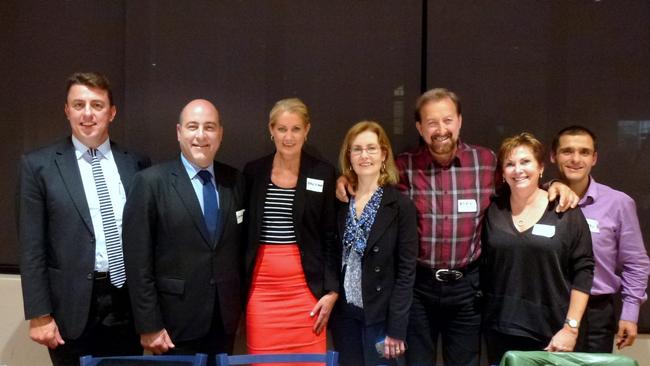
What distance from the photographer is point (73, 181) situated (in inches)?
92.0

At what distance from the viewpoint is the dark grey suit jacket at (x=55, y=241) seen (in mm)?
2277

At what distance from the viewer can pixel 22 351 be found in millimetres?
3268

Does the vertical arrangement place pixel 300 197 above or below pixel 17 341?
above

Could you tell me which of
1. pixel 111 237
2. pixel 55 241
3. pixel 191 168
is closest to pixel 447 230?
pixel 191 168

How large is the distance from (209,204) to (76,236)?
1.92 feet

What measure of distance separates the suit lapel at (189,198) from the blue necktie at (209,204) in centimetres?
3

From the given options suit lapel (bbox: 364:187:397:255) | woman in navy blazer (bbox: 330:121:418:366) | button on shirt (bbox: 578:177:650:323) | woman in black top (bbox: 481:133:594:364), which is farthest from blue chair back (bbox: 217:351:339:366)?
button on shirt (bbox: 578:177:650:323)

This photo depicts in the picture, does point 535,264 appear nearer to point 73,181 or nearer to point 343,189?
point 343,189

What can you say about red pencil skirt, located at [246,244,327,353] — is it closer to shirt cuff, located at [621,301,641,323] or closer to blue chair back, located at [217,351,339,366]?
blue chair back, located at [217,351,339,366]

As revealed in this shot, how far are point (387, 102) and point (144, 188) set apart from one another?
1.53 metres

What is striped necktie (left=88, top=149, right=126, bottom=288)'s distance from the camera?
2365mm

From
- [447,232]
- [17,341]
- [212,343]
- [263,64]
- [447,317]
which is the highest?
[263,64]

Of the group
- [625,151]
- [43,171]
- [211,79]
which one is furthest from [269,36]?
[625,151]

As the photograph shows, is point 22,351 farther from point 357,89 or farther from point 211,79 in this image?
point 357,89
